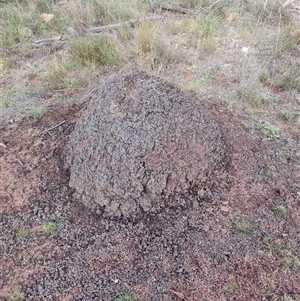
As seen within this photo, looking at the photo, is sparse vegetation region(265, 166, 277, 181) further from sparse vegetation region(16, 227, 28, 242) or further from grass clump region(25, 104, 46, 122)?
grass clump region(25, 104, 46, 122)

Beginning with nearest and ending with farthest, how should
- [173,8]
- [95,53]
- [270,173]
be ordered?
[270,173]
[95,53]
[173,8]

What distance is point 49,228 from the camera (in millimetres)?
1942

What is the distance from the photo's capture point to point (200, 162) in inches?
85.8

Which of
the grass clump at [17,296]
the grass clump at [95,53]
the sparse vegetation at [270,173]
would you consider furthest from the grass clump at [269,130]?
the grass clump at [17,296]

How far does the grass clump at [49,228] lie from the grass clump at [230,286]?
0.95 m

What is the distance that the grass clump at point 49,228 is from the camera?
76.1 inches

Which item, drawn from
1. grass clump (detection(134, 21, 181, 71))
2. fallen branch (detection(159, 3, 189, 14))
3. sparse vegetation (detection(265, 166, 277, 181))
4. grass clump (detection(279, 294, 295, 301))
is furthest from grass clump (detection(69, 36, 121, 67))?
grass clump (detection(279, 294, 295, 301))

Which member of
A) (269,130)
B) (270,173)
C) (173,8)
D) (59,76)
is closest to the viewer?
(270,173)

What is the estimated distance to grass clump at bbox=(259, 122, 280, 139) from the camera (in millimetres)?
2623

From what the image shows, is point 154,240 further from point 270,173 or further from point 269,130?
point 269,130

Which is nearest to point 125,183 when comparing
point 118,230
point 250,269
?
point 118,230

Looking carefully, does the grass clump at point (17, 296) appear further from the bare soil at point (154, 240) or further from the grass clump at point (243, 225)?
the grass clump at point (243, 225)

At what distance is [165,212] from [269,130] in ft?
3.77

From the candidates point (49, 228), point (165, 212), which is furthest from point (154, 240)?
point (49, 228)
